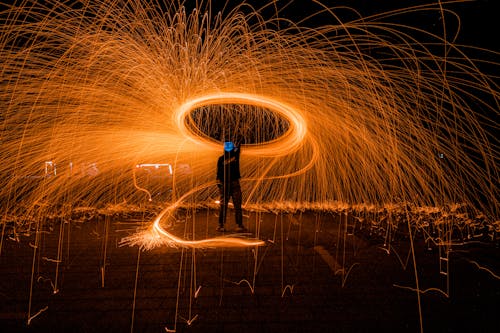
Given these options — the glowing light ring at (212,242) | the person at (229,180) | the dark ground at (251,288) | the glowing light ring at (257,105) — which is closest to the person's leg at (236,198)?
the person at (229,180)

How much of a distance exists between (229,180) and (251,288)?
395 cm

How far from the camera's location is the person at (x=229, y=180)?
790 centimetres

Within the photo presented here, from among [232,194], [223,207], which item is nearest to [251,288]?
[223,207]

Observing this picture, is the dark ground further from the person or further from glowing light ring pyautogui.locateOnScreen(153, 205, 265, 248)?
the person

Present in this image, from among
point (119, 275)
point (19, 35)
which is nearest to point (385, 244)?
point (119, 275)

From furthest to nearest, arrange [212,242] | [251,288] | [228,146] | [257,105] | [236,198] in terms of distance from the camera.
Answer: [257,105] → [236,198] → [228,146] → [212,242] → [251,288]

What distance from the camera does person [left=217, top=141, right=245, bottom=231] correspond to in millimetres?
7898

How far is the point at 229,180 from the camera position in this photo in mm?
7941

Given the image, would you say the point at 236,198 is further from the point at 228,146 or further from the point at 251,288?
the point at 251,288

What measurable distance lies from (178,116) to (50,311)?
17.0 ft

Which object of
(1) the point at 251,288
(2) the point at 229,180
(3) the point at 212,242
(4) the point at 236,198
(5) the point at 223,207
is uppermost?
(2) the point at 229,180

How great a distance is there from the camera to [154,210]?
11.2 m

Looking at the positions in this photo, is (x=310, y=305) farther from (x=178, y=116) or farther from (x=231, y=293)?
(x=178, y=116)

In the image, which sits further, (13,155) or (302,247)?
(13,155)
